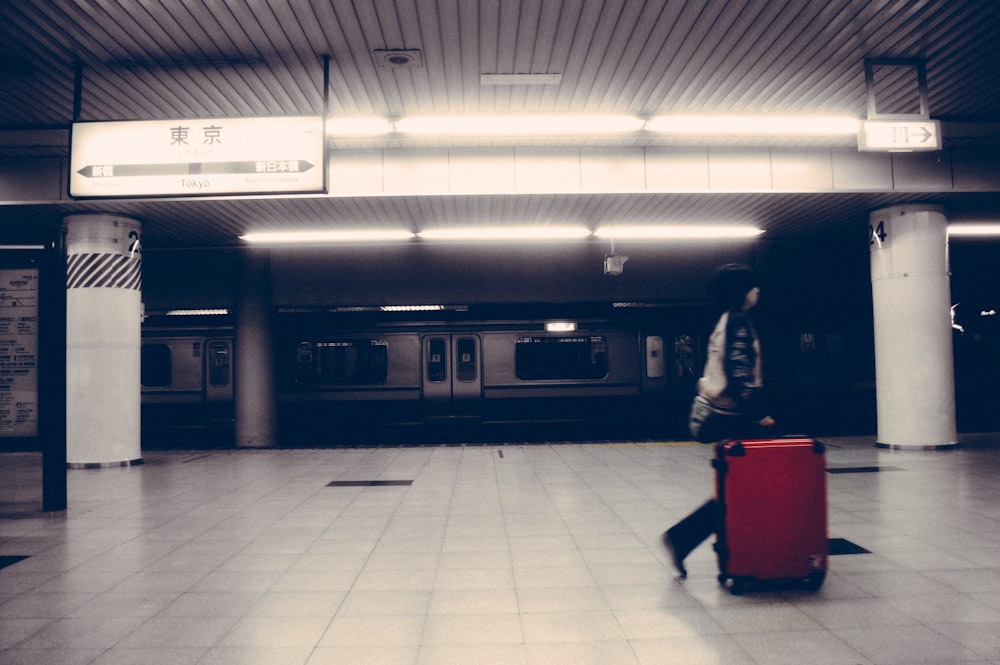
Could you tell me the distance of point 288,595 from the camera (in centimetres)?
355

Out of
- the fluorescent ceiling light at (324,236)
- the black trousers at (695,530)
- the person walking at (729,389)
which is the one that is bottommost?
the black trousers at (695,530)

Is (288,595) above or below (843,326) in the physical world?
below

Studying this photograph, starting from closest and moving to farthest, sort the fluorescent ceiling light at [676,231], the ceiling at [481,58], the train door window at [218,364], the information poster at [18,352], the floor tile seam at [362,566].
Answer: the floor tile seam at [362,566], the ceiling at [481,58], the information poster at [18,352], the fluorescent ceiling light at [676,231], the train door window at [218,364]

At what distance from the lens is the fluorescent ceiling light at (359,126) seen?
6.55m

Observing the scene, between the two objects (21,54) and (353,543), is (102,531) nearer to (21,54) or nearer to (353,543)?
(353,543)

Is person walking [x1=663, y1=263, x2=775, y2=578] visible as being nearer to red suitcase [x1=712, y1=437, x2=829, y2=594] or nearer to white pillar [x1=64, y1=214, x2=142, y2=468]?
red suitcase [x1=712, y1=437, x2=829, y2=594]

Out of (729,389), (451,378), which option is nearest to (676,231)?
(451,378)

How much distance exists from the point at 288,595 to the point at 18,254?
423 inches

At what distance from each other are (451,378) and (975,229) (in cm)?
927

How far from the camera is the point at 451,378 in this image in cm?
1100

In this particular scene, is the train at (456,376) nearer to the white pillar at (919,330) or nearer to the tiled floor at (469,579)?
the white pillar at (919,330)

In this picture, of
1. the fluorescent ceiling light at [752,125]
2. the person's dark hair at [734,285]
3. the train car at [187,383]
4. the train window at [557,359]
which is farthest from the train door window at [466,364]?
Answer: the person's dark hair at [734,285]

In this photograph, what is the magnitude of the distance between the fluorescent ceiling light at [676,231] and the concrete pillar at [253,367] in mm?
5844

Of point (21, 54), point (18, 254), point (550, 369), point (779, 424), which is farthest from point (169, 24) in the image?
point (779, 424)
